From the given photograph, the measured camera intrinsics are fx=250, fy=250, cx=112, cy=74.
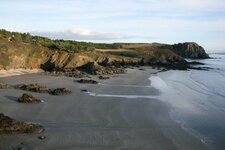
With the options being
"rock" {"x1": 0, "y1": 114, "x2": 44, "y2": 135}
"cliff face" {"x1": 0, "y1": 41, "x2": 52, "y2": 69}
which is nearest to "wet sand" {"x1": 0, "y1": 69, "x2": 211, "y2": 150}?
"rock" {"x1": 0, "y1": 114, "x2": 44, "y2": 135}

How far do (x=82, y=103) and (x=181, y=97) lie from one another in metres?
7.29

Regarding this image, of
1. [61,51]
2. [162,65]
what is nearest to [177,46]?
[162,65]

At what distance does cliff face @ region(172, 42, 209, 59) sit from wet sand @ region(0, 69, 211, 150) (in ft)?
271

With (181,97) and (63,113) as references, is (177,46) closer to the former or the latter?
(181,97)

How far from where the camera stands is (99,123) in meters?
10.2

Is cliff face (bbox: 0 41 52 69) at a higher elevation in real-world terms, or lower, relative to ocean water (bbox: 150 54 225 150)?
higher

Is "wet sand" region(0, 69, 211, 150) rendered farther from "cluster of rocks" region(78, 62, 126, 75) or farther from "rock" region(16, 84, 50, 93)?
"cluster of rocks" region(78, 62, 126, 75)

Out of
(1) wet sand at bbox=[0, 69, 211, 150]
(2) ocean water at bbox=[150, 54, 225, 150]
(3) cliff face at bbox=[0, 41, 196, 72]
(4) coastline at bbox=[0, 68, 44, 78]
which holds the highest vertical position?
(3) cliff face at bbox=[0, 41, 196, 72]

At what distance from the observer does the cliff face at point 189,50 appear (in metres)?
93.6

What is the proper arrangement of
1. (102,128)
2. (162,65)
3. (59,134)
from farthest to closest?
(162,65) → (102,128) → (59,134)

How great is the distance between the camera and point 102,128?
31.4ft

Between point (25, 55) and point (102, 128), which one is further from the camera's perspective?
point (25, 55)

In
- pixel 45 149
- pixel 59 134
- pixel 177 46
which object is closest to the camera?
pixel 45 149

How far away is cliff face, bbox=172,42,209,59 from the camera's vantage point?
93.6 metres
